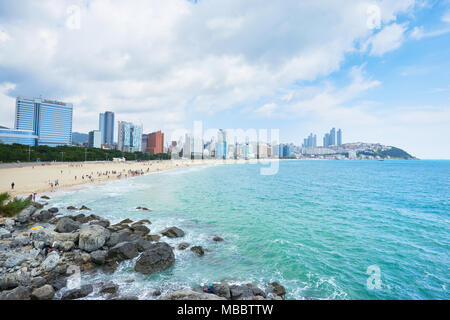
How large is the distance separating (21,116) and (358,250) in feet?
665

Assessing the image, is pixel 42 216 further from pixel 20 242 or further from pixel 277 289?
pixel 277 289

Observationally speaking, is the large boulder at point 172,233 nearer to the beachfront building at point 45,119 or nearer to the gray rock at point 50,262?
the gray rock at point 50,262

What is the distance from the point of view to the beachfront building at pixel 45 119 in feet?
484

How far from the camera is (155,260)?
11688mm

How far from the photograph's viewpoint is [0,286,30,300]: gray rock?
811 centimetres

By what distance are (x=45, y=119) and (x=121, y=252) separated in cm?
18995

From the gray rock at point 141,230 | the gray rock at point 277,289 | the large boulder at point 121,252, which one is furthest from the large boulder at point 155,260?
the gray rock at point 277,289

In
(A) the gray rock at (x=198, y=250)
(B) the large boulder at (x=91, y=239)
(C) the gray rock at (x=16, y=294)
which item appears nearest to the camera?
(C) the gray rock at (x=16, y=294)

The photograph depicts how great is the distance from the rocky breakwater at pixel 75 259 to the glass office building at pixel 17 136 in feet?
Answer: 507

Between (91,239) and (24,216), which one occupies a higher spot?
(91,239)

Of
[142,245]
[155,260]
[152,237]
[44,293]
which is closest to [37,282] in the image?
[44,293]

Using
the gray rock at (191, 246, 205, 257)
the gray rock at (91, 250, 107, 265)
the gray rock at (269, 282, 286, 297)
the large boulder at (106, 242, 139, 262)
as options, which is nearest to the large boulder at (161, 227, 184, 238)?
the gray rock at (191, 246, 205, 257)
